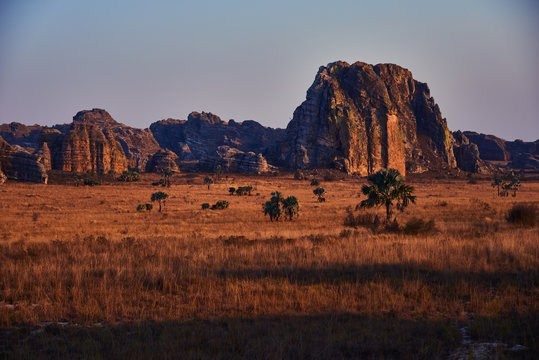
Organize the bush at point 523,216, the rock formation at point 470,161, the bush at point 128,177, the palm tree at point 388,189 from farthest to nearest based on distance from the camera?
the rock formation at point 470,161
the bush at point 128,177
the palm tree at point 388,189
the bush at point 523,216

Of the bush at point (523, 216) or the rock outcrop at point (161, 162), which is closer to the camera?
the bush at point (523, 216)

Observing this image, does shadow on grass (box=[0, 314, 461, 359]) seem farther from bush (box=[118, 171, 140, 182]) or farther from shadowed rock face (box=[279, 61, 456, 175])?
shadowed rock face (box=[279, 61, 456, 175])

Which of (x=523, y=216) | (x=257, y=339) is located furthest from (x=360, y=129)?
(x=257, y=339)

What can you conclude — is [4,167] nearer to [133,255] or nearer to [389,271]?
[133,255]

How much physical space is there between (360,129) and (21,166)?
433 feet

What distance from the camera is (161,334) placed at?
20.6 ft

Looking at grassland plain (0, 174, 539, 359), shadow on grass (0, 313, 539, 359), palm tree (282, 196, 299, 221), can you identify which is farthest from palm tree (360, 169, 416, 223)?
shadow on grass (0, 313, 539, 359)

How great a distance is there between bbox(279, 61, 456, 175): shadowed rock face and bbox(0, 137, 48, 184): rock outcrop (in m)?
96.4

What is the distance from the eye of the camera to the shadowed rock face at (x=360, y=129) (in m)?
154

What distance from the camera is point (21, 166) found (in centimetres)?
9106

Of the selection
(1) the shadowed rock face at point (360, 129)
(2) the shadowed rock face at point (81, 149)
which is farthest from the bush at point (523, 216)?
(2) the shadowed rock face at point (81, 149)

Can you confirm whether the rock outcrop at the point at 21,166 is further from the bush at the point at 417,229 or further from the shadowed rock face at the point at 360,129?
the shadowed rock face at the point at 360,129

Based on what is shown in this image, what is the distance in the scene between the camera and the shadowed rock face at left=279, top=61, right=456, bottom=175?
505ft

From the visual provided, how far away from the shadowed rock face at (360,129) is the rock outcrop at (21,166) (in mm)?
96427
